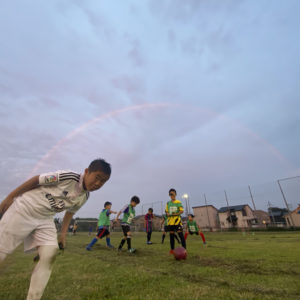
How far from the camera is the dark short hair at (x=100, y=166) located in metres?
2.45

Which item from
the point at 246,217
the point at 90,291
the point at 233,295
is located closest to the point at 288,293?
the point at 233,295

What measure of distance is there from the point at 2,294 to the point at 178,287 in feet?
7.78

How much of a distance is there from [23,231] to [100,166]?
1.07 metres

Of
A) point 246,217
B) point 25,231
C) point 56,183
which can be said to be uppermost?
point 246,217

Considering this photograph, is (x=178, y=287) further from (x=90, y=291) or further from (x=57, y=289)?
(x=57, y=289)

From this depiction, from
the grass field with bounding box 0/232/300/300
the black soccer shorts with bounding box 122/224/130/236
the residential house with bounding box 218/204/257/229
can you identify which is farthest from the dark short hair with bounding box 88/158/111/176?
the residential house with bounding box 218/204/257/229

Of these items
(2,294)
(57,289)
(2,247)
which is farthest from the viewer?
(57,289)

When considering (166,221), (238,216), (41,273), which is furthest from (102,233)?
(238,216)

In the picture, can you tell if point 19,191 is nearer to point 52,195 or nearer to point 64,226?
point 52,195

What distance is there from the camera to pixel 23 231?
2.14 m

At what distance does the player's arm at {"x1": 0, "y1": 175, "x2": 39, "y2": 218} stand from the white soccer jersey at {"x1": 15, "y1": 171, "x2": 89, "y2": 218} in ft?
0.14

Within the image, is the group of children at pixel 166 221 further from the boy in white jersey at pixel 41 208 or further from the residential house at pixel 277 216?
the residential house at pixel 277 216

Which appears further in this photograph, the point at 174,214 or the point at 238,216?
the point at 238,216

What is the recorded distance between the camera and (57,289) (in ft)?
9.34
